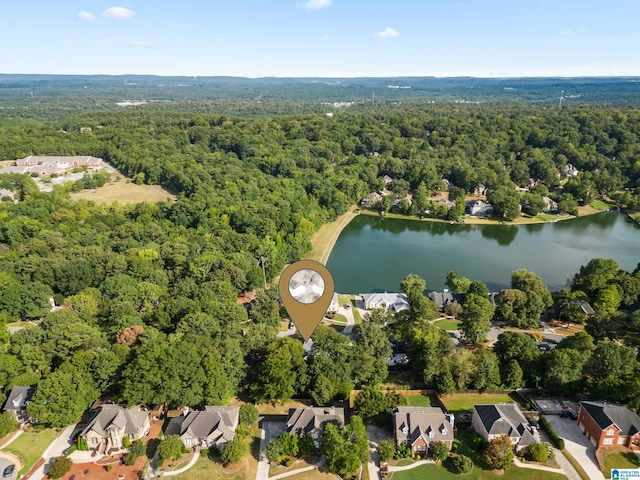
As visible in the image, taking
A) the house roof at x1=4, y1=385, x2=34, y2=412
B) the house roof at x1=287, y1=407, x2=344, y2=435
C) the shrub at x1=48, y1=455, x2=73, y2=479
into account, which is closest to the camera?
the shrub at x1=48, y1=455, x2=73, y2=479

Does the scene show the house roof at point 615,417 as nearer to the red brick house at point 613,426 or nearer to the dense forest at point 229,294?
the red brick house at point 613,426

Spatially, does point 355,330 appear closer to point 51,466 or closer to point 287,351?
point 287,351

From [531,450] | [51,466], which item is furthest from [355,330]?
[51,466]

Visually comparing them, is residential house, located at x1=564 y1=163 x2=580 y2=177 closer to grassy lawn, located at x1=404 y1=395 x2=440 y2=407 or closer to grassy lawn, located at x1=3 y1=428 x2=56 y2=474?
grassy lawn, located at x1=404 y1=395 x2=440 y2=407

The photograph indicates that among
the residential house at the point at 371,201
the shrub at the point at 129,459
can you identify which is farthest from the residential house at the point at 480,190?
the shrub at the point at 129,459

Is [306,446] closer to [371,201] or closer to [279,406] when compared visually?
[279,406]

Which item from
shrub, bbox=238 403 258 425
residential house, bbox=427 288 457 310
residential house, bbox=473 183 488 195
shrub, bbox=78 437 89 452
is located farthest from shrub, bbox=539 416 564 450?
residential house, bbox=473 183 488 195
